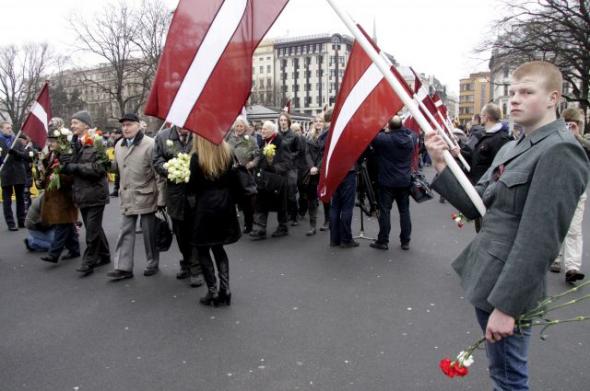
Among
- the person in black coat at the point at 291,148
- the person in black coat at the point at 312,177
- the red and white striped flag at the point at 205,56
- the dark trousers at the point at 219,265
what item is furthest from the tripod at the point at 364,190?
the red and white striped flag at the point at 205,56

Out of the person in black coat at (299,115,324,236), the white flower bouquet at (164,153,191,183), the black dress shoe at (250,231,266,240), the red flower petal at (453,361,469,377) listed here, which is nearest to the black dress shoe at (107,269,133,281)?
the white flower bouquet at (164,153,191,183)

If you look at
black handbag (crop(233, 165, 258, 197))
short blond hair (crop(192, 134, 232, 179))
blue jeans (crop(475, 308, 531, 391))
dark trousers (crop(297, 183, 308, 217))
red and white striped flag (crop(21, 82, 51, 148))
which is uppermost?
red and white striped flag (crop(21, 82, 51, 148))

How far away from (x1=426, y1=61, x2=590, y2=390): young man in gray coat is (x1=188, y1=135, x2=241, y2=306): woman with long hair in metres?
2.84

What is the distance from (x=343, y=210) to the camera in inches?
289

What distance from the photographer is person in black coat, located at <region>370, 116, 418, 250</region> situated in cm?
707

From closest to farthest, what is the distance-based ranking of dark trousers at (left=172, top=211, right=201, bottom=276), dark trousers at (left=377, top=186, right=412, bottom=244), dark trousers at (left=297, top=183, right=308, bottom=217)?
dark trousers at (left=172, top=211, right=201, bottom=276), dark trousers at (left=377, top=186, right=412, bottom=244), dark trousers at (left=297, top=183, right=308, bottom=217)

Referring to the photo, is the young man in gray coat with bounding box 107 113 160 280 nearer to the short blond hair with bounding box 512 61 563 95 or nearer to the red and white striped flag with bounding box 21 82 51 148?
the red and white striped flag with bounding box 21 82 51 148

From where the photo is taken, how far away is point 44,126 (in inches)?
285

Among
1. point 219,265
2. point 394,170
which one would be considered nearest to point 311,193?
point 394,170

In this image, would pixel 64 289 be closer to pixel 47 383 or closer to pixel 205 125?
pixel 47 383

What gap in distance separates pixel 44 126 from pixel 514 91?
716cm

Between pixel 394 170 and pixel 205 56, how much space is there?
176 inches

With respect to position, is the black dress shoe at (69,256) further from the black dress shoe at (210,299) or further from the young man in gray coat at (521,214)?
the young man in gray coat at (521,214)

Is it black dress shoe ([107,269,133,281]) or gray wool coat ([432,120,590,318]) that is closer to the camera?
gray wool coat ([432,120,590,318])
